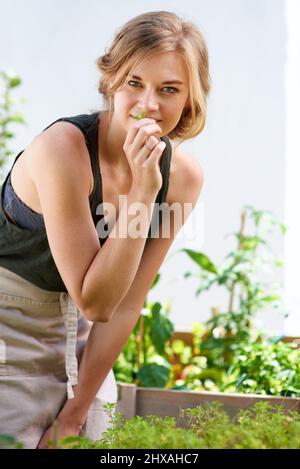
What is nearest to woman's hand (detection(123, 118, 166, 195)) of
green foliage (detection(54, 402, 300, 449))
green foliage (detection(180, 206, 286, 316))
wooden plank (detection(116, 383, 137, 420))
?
green foliage (detection(54, 402, 300, 449))

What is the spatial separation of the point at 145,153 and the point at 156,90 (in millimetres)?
168

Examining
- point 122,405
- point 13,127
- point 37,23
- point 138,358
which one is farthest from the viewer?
point 37,23

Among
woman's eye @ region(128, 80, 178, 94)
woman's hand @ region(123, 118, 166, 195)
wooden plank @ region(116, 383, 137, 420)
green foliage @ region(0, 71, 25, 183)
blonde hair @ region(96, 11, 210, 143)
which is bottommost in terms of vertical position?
wooden plank @ region(116, 383, 137, 420)

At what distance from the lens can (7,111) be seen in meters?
3.60

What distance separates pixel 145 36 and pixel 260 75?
8.80ft

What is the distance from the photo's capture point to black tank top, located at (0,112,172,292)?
4.87 feet

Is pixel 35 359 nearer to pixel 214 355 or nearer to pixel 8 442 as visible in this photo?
pixel 8 442

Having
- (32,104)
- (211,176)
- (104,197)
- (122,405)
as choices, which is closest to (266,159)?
(211,176)

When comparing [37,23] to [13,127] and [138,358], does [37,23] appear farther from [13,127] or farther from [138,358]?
[138,358]

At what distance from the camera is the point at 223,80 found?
3957 mm

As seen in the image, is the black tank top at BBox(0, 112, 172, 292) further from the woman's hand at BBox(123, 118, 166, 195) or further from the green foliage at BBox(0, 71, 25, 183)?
the green foliage at BBox(0, 71, 25, 183)

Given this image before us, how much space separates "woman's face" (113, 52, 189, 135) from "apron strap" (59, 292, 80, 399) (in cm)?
43

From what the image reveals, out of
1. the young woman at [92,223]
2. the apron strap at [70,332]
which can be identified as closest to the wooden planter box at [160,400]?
the young woman at [92,223]

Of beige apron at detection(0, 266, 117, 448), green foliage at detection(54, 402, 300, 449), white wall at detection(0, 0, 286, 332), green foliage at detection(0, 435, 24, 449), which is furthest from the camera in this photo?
white wall at detection(0, 0, 286, 332)
